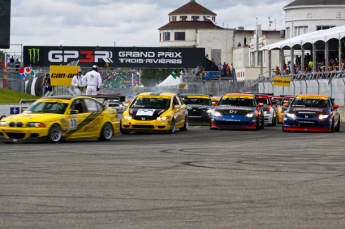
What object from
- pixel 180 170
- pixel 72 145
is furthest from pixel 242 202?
pixel 72 145

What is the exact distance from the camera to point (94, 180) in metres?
13.5

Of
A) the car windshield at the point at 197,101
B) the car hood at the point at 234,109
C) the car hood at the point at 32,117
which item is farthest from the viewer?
the car windshield at the point at 197,101

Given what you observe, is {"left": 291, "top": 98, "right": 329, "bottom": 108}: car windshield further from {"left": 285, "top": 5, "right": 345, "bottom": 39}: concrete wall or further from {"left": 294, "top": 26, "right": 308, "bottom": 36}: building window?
{"left": 294, "top": 26, "right": 308, "bottom": 36}: building window

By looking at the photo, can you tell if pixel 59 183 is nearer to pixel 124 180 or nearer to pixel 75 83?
pixel 124 180

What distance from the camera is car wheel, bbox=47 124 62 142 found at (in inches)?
897

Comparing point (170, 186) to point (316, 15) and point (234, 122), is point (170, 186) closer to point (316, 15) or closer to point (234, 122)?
point (234, 122)

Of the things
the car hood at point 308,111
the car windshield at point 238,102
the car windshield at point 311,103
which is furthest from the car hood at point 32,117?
the car windshield at point 311,103

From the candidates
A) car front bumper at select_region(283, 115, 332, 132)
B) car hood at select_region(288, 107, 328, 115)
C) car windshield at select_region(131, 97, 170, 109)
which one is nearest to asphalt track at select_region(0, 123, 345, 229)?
car windshield at select_region(131, 97, 170, 109)

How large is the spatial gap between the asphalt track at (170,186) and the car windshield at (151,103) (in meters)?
7.86

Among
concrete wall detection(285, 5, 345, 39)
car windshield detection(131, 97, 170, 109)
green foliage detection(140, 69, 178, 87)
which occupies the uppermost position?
concrete wall detection(285, 5, 345, 39)

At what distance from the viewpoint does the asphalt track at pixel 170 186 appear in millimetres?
9680

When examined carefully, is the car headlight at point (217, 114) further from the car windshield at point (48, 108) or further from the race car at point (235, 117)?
the car windshield at point (48, 108)

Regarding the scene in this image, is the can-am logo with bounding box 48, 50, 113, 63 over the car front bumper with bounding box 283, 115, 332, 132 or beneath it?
over

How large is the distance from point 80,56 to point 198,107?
23.3 meters
